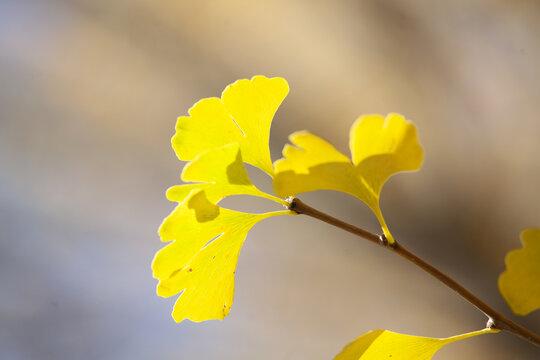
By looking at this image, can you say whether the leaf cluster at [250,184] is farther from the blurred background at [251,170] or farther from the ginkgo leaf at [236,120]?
the blurred background at [251,170]

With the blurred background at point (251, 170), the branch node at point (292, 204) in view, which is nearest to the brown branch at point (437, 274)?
the branch node at point (292, 204)

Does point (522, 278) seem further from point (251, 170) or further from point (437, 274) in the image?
point (251, 170)

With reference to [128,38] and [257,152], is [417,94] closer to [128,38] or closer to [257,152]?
[128,38]

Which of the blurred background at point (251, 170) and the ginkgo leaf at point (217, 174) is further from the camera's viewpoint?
the blurred background at point (251, 170)

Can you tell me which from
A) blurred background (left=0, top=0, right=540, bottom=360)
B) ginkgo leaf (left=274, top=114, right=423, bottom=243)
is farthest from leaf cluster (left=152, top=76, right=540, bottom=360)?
blurred background (left=0, top=0, right=540, bottom=360)

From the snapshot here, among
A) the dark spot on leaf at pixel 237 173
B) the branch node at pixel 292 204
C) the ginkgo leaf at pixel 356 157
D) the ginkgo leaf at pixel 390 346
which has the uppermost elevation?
the dark spot on leaf at pixel 237 173

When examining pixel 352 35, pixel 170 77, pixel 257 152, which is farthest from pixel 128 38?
pixel 257 152
